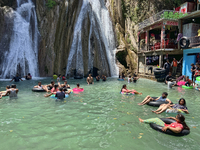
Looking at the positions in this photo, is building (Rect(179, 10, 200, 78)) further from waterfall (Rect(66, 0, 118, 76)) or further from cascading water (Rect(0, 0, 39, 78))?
cascading water (Rect(0, 0, 39, 78))

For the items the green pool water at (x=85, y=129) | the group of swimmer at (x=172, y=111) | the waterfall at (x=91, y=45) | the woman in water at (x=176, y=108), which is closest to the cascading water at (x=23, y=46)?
the waterfall at (x=91, y=45)

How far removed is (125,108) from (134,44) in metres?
22.7

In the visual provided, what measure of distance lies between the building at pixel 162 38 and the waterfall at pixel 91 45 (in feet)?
17.3

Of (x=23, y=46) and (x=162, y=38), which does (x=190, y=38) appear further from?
(x=23, y=46)

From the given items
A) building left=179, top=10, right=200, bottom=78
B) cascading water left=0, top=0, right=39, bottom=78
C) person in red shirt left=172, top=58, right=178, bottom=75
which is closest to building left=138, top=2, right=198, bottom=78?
building left=179, top=10, right=200, bottom=78

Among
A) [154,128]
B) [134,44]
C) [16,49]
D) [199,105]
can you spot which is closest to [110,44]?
[134,44]

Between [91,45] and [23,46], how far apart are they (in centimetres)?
1168

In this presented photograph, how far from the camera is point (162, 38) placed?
814 inches

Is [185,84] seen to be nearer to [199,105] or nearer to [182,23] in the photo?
[199,105]

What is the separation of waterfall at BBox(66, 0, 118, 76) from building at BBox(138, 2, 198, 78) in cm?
527

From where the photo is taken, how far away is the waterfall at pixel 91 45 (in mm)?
26125

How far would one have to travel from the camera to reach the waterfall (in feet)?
85.7

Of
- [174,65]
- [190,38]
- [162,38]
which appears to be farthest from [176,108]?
[190,38]

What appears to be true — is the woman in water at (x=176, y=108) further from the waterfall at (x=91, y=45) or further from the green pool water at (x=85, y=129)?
the waterfall at (x=91, y=45)
